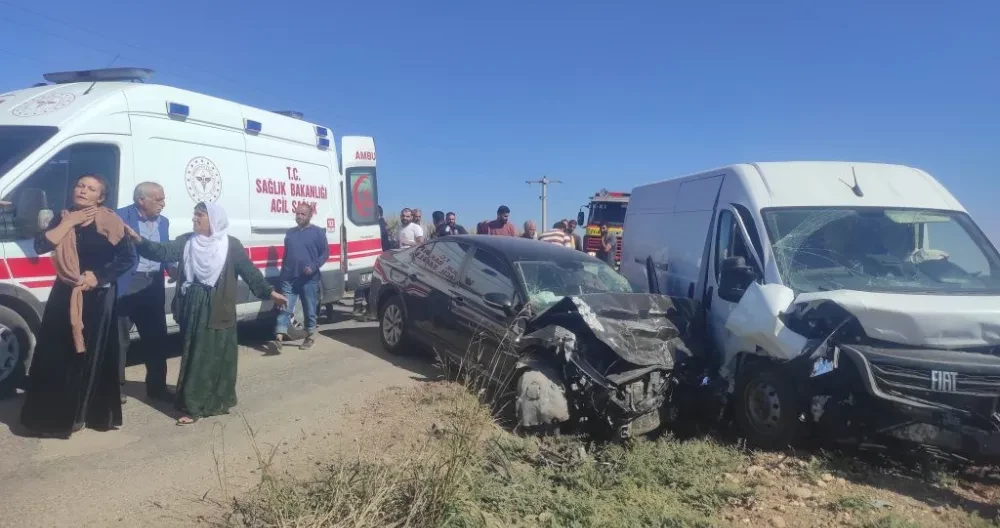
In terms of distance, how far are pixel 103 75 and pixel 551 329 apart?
5152mm

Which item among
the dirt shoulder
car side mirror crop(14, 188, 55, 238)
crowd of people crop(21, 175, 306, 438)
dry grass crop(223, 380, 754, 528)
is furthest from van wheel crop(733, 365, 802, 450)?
car side mirror crop(14, 188, 55, 238)

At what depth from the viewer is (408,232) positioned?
1198cm

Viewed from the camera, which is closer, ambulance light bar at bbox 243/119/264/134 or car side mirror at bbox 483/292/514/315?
car side mirror at bbox 483/292/514/315

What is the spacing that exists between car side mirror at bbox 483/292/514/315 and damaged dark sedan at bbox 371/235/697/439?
0.01 m

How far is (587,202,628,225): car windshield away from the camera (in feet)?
65.1

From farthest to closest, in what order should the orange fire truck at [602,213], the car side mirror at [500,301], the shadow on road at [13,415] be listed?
the orange fire truck at [602,213] < the car side mirror at [500,301] < the shadow on road at [13,415]

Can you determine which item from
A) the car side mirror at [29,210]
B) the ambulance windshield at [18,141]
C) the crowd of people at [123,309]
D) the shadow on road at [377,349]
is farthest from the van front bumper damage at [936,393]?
the ambulance windshield at [18,141]

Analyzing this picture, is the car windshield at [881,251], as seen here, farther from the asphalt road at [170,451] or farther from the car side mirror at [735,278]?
the asphalt road at [170,451]

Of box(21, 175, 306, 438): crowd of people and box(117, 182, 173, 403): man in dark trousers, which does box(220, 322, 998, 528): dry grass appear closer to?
box(21, 175, 306, 438): crowd of people

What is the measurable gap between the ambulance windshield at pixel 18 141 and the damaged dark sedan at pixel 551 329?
12.3 feet

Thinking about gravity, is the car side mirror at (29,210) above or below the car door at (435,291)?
above

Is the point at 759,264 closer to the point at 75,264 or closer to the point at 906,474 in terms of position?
the point at 906,474

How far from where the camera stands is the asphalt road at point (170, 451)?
3.94 meters

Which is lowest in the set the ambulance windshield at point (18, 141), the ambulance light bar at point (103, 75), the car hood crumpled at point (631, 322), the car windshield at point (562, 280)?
the car hood crumpled at point (631, 322)
